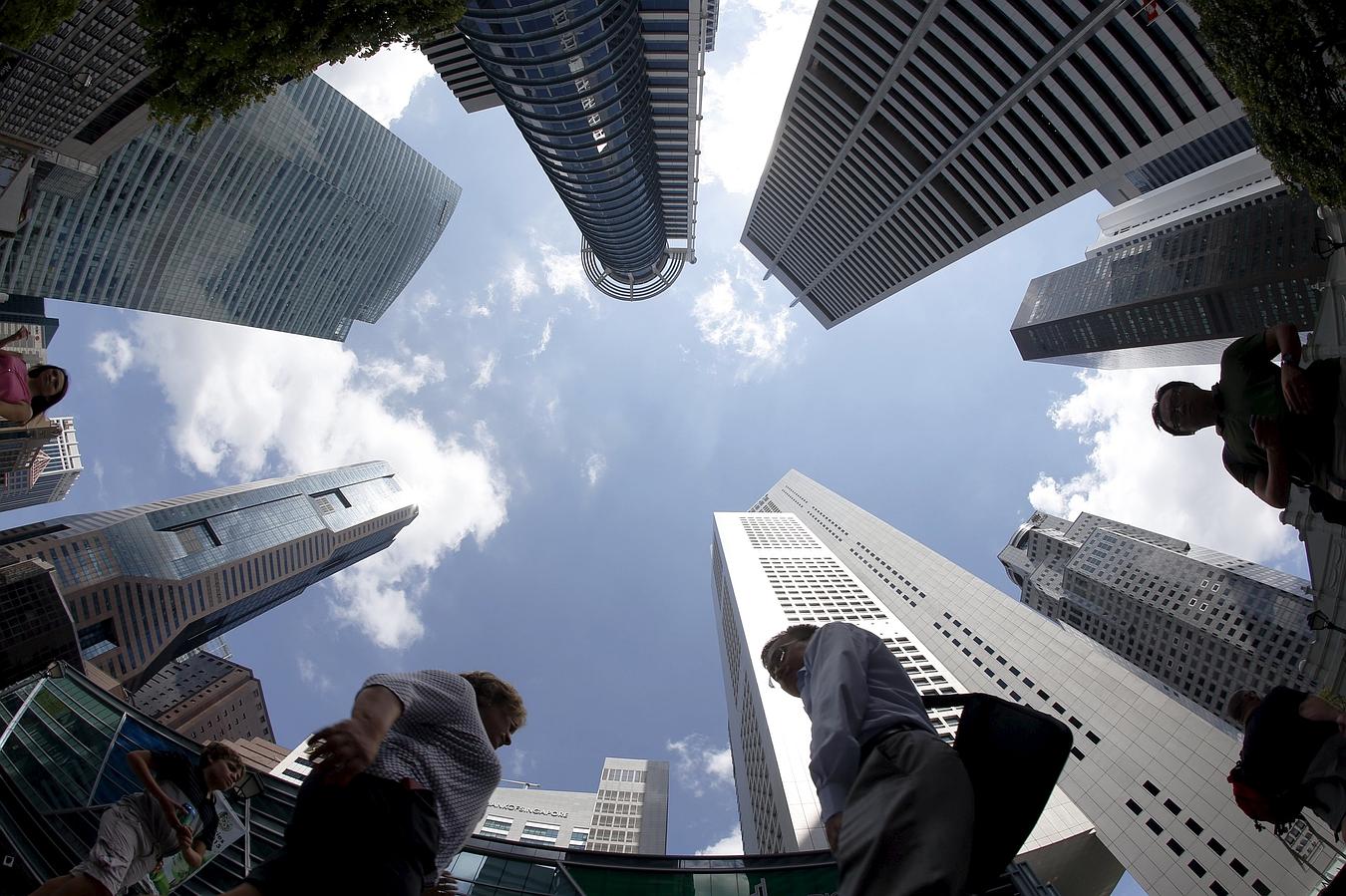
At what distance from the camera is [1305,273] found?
2773 inches

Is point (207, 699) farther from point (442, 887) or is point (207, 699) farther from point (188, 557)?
point (442, 887)

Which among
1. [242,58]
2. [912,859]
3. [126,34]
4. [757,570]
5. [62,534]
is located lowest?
[62,534]

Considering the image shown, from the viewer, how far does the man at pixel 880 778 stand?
2449mm

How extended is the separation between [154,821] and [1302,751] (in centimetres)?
1088

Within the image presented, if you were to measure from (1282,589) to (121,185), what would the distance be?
189346mm

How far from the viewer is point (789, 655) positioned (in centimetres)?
427

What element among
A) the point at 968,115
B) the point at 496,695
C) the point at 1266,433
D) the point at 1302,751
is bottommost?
the point at 496,695

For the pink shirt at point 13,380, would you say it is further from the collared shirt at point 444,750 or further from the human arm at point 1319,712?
the human arm at point 1319,712

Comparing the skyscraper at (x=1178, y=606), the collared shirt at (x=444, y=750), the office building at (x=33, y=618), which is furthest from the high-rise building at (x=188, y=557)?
the skyscraper at (x=1178, y=606)

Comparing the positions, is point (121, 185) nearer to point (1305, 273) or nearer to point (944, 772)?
point (944, 772)

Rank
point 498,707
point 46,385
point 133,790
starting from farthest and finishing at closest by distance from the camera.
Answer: point 133,790
point 46,385
point 498,707

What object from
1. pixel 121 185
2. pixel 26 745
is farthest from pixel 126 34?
pixel 121 185

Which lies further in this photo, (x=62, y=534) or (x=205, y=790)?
(x=62, y=534)

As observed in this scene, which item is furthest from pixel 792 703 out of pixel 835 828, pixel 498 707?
pixel 835 828
